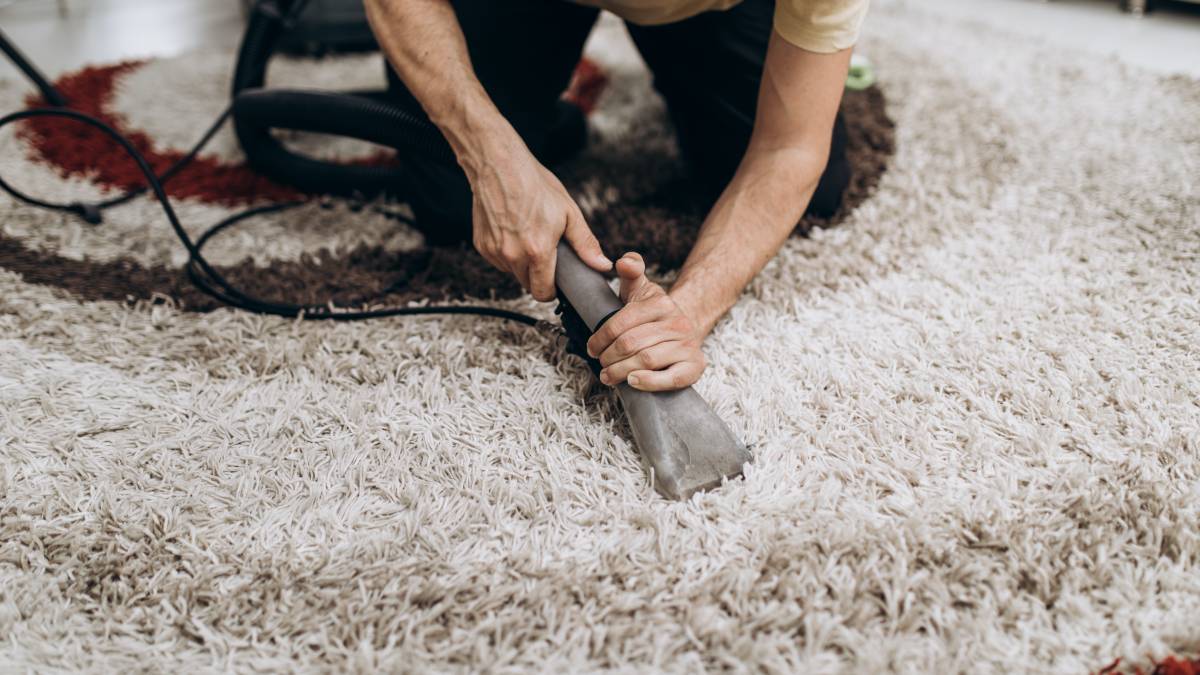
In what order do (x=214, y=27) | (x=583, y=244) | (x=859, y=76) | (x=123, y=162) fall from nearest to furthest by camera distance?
(x=583, y=244)
(x=123, y=162)
(x=859, y=76)
(x=214, y=27)

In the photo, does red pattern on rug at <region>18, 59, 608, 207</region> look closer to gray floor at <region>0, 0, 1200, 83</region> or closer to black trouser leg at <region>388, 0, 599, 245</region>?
black trouser leg at <region>388, 0, 599, 245</region>

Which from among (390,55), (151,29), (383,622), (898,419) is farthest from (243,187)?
(151,29)

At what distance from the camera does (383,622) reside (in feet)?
1.68

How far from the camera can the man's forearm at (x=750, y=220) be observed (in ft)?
2.51

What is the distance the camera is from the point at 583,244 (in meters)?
0.71

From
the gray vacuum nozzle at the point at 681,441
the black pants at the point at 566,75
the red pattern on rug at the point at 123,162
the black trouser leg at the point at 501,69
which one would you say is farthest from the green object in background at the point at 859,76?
the gray vacuum nozzle at the point at 681,441

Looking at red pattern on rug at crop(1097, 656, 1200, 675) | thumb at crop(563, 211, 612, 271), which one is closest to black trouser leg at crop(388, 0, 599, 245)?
thumb at crop(563, 211, 612, 271)

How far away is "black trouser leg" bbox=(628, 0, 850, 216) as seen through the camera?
0.99 metres

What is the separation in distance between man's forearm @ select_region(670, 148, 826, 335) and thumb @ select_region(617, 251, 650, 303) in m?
0.08

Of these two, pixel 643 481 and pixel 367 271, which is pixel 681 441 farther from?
pixel 367 271

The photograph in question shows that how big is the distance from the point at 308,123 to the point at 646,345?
0.59 m

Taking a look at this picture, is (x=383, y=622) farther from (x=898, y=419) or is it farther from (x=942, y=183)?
(x=942, y=183)

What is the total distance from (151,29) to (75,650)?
6.61 feet

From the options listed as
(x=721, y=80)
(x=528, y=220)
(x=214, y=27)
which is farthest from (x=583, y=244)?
(x=214, y=27)
